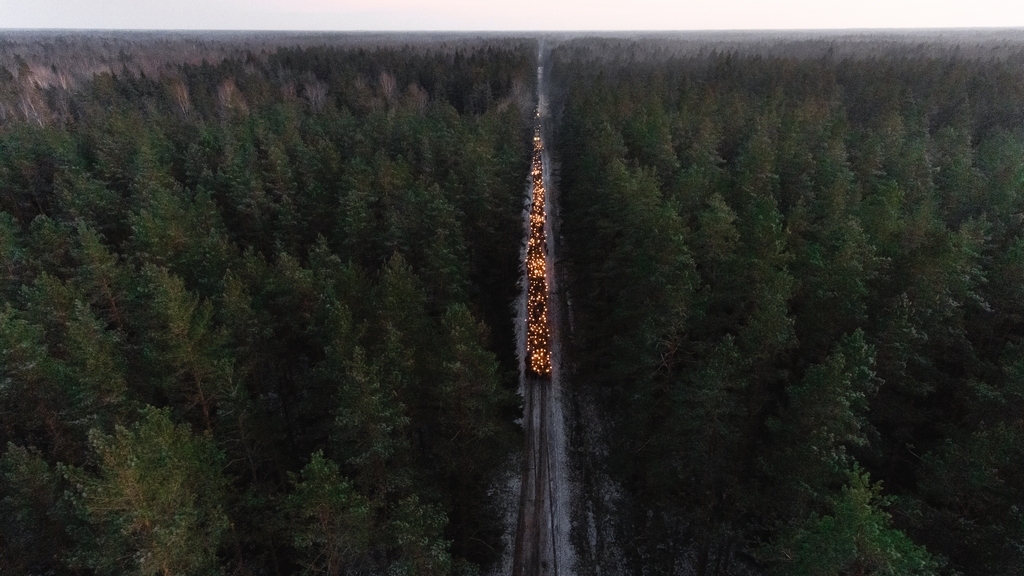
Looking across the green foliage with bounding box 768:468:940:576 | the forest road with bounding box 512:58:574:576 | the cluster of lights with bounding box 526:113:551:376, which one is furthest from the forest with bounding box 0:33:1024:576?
the cluster of lights with bounding box 526:113:551:376

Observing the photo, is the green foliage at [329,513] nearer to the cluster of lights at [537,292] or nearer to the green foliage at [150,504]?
the green foliage at [150,504]

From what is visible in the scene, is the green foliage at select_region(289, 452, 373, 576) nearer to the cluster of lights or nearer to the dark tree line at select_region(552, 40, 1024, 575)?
the dark tree line at select_region(552, 40, 1024, 575)

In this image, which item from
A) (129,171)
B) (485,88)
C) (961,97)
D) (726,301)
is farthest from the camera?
(485,88)

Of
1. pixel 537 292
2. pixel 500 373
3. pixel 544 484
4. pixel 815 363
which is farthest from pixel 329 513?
pixel 537 292

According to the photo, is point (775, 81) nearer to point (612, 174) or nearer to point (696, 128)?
point (696, 128)

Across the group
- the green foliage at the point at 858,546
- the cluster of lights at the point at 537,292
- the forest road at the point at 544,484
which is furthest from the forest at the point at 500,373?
the cluster of lights at the point at 537,292

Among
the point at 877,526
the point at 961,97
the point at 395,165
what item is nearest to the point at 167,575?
the point at 877,526

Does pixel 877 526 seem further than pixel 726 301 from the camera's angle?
No
